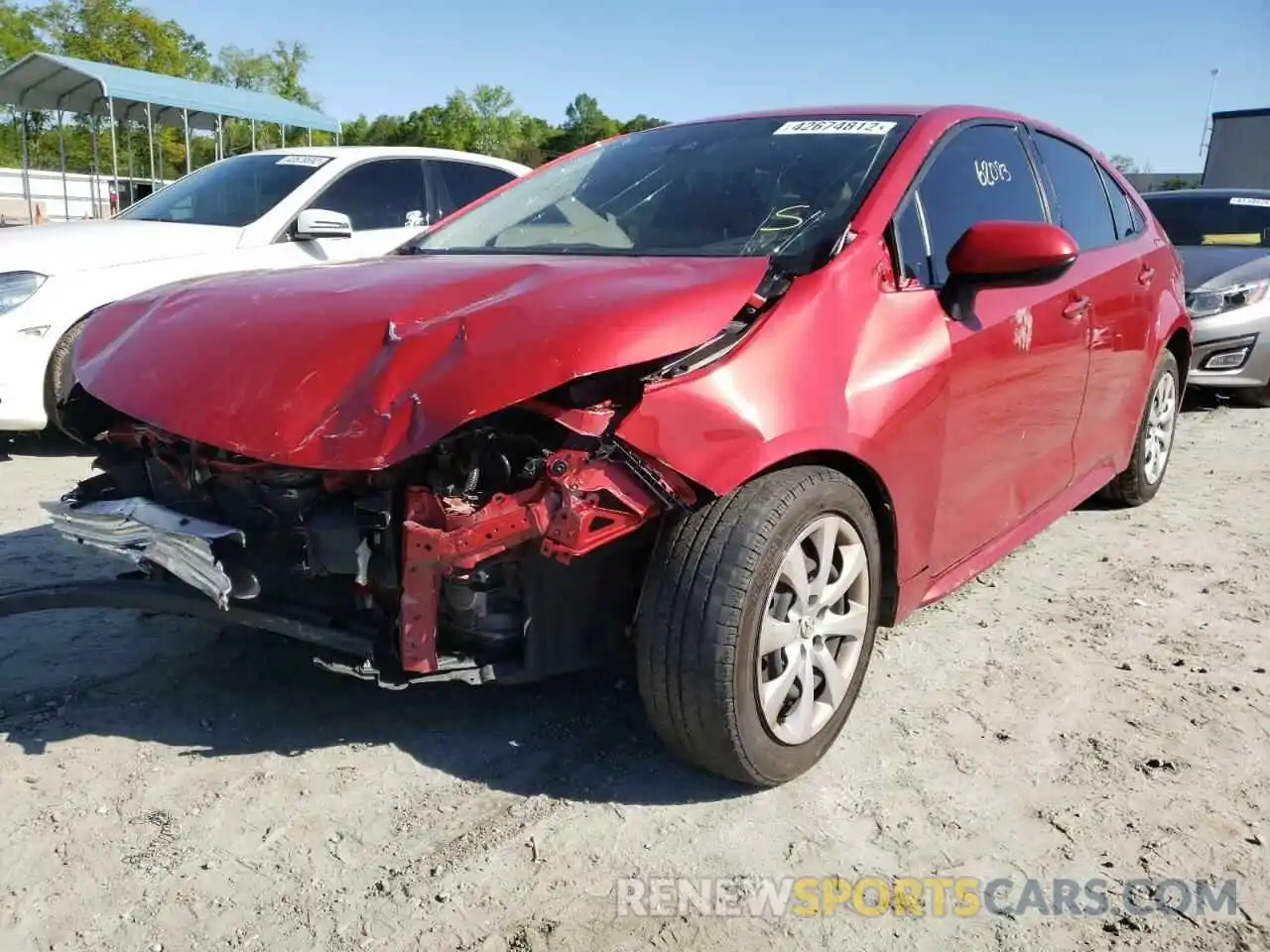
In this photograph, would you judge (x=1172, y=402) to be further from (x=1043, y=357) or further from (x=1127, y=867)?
(x=1127, y=867)

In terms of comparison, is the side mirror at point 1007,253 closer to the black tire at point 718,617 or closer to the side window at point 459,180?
the black tire at point 718,617

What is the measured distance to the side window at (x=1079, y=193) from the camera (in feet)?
12.5

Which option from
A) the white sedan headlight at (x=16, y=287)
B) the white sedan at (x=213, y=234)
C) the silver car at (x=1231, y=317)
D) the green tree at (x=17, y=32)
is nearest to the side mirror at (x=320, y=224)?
the white sedan at (x=213, y=234)

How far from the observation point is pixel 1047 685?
3135 millimetres

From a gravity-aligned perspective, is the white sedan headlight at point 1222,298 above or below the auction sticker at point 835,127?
below

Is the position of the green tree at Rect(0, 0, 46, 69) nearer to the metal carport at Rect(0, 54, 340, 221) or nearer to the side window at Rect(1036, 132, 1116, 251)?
the metal carport at Rect(0, 54, 340, 221)

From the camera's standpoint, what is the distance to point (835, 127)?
10.6 feet

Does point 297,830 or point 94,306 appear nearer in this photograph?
point 297,830

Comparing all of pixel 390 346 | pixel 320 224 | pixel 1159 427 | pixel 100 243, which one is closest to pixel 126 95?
pixel 100 243

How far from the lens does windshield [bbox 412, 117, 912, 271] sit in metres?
2.85

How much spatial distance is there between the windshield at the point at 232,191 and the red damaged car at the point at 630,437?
3359 millimetres

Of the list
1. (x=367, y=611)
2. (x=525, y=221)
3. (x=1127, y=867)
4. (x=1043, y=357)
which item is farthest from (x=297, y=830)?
(x=1043, y=357)

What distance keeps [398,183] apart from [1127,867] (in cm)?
585

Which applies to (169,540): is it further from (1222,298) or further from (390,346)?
(1222,298)
